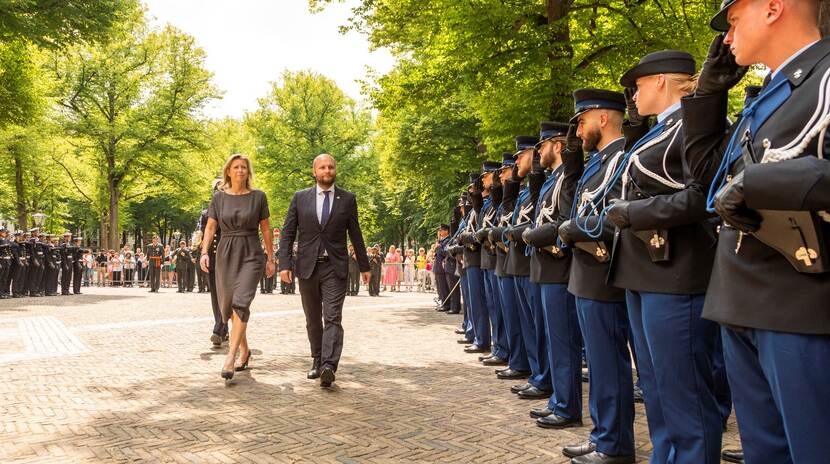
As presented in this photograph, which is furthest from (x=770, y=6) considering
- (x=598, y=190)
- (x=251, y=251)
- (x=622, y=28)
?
(x=622, y=28)

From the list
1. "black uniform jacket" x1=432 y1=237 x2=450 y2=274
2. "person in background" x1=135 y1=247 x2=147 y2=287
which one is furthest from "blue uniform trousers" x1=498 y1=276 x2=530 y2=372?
"person in background" x1=135 y1=247 x2=147 y2=287

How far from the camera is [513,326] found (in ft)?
23.4

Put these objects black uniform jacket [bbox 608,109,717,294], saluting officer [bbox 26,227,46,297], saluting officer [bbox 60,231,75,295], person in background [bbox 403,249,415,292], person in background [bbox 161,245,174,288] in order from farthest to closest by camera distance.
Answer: person in background [bbox 161,245,174,288] → person in background [bbox 403,249,415,292] → saluting officer [bbox 60,231,75,295] → saluting officer [bbox 26,227,46,297] → black uniform jacket [bbox 608,109,717,294]

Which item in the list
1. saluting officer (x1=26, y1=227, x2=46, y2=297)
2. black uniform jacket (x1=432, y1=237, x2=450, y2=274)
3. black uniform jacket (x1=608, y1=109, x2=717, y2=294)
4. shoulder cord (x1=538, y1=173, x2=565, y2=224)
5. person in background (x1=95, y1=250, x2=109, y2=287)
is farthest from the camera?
person in background (x1=95, y1=250, x2=109, y2=287)

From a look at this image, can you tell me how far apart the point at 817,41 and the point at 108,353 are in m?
8.55

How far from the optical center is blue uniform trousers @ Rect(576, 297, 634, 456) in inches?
161

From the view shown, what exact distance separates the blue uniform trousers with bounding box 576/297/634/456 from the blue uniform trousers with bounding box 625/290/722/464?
0.83 metres

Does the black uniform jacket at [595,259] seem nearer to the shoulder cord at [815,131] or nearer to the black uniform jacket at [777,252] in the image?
the black uniform jacket at [777,252]

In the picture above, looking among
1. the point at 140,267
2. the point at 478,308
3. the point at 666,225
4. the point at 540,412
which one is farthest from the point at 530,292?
the point at 140,267

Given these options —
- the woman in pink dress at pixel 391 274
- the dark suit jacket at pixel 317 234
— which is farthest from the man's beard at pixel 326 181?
the woman in pink dress at pixel 391 274

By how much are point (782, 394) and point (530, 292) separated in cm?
386

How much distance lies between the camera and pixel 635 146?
3586mm

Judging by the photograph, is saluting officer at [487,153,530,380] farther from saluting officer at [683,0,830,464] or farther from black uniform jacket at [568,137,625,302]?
saluting officer at [683,0,830,464]

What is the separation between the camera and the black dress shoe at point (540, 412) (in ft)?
17.0
